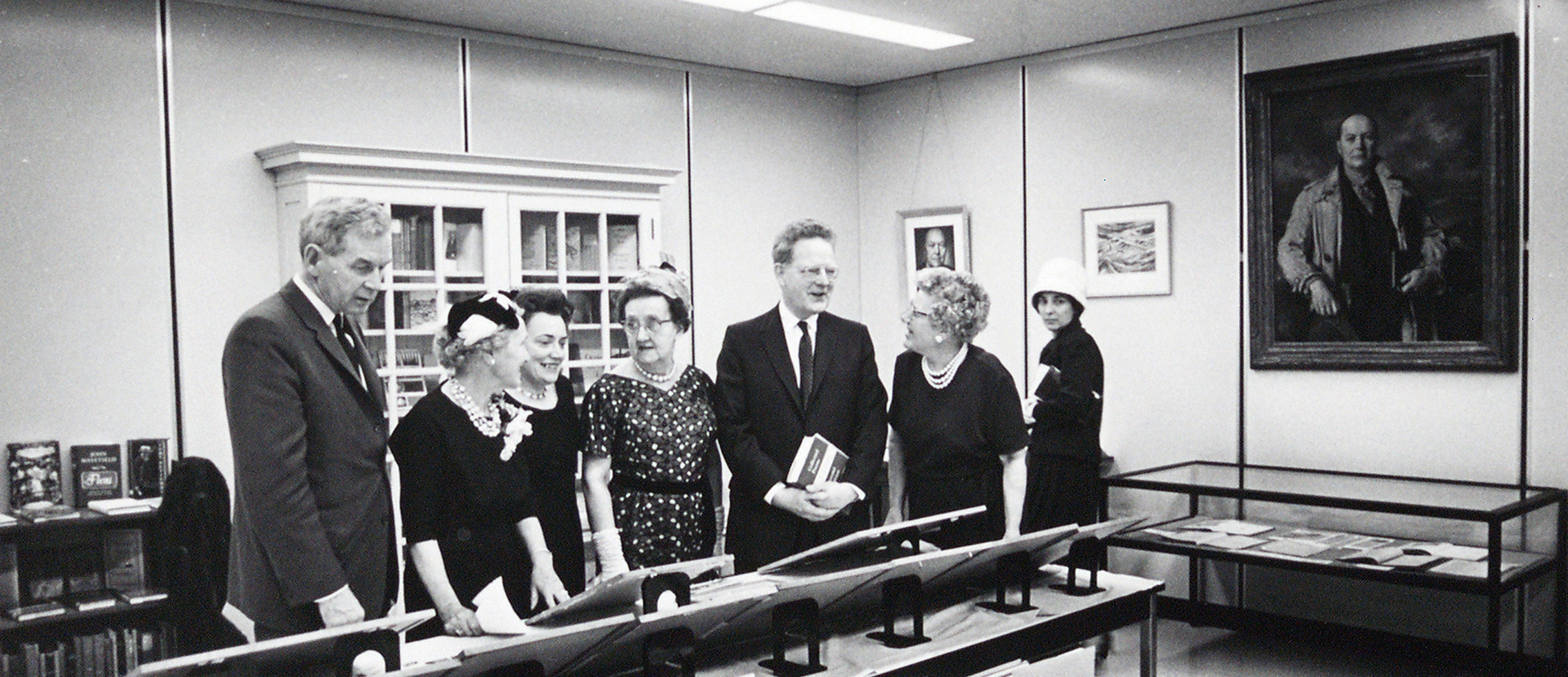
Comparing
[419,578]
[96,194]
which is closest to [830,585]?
[419,578]

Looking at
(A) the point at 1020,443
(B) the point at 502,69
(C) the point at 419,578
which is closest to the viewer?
(C) the point at 419,578

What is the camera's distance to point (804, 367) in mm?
3494

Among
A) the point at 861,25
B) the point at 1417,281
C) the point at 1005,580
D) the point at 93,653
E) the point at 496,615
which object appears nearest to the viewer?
the point at 496,615

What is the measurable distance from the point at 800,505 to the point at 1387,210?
125 inches

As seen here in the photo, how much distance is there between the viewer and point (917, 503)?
11.9ft

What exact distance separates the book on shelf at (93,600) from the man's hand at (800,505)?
251 cm

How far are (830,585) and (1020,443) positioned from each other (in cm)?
127

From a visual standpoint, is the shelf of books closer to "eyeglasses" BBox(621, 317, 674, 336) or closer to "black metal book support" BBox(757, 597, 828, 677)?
"eyeglasses" BBox(621, 317, 674, 336)

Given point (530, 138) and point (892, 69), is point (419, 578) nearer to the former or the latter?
point (530, 138)

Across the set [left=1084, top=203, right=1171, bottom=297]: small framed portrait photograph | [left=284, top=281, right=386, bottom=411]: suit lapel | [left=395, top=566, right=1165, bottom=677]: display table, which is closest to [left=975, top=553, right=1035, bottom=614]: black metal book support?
[left=395, top=566, right=1165, bottom=677]: display table

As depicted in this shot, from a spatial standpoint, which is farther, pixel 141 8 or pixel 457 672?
pixel 141 8

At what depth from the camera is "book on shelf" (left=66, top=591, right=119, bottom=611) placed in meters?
4.11

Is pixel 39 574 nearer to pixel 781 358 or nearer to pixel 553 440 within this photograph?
pixel 553 440

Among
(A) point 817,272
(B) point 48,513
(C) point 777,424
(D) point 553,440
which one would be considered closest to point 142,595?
(B) point 48,513
